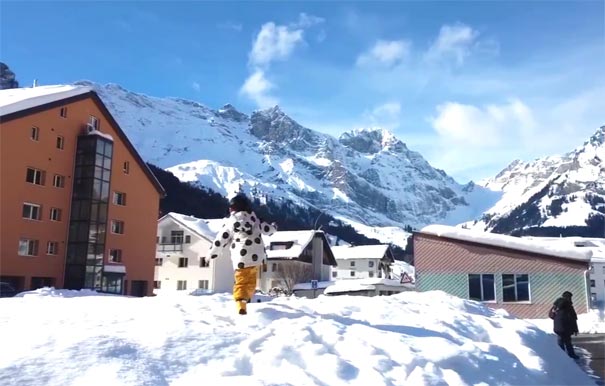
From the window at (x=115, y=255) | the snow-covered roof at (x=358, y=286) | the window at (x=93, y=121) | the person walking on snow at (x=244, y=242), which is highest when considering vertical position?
the window at (x=93, y=121)

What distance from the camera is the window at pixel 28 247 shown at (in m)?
30.6

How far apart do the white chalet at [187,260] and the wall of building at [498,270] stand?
29515 mm

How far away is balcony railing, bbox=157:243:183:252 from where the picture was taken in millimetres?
56875

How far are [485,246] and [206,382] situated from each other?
2342 centimetres

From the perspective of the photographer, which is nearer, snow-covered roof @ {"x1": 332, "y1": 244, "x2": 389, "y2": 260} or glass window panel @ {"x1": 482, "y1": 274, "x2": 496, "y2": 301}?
glass window panel @ {"x1": 482, "y1": 274, "x2": 496, "y2": 301}

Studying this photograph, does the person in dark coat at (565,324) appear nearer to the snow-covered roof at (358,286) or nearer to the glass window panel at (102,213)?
the glass window panel at (102,213)

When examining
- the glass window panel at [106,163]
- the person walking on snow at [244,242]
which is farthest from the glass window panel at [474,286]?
the glass window panel at [106,163]

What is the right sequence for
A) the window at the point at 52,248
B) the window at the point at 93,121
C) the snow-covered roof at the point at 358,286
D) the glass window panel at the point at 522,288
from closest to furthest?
the glass window panel at the point at 522,288 < the window at the point at 52,248 < the window at the point at 93,121 < the snow-covered roof at the point at 358,286

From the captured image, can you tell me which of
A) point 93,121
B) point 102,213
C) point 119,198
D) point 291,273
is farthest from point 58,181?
point 291,273

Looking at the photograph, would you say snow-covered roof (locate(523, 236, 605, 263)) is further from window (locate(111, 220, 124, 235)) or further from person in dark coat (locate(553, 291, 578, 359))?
person in dark coat (locate(553, 291, 578, 359))

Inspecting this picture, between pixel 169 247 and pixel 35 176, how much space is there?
26.1 metres

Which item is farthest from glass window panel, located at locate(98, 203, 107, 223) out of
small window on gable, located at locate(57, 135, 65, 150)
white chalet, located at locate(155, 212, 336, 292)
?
white chalet, located at locate(155, 212, 336, 292)

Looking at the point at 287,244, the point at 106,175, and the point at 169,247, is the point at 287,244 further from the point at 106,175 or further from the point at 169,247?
the point at 106,175

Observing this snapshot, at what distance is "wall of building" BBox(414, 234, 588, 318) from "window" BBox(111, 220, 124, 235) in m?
20.7
